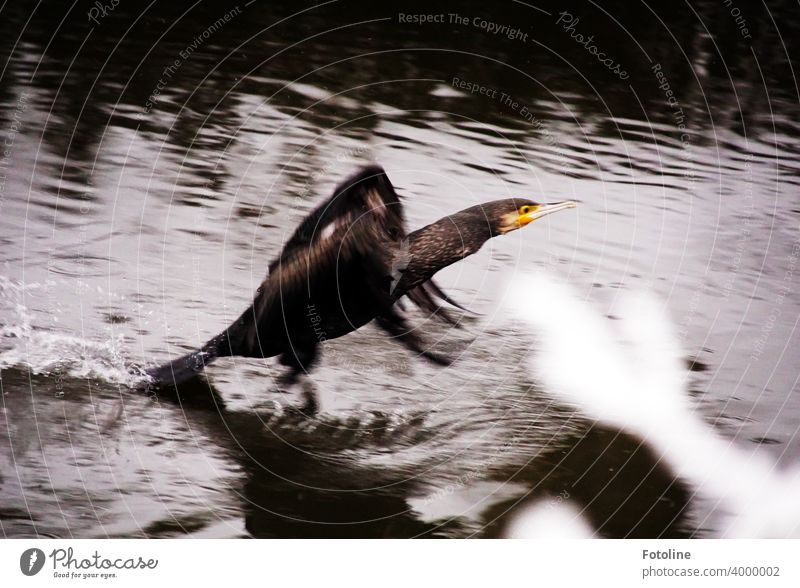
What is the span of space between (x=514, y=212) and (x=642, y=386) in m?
0.30

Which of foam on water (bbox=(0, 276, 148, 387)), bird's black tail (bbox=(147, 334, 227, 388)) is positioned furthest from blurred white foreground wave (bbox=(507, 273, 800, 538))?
foam on water (bbox=(0, 276, 148, 387))

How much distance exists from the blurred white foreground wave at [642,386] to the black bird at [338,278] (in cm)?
16

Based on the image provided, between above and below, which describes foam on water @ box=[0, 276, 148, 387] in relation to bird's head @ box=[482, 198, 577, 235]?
Answer: below

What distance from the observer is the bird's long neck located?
0.95m

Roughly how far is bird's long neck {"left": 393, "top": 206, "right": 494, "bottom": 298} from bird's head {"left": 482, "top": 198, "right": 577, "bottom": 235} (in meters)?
0.01
